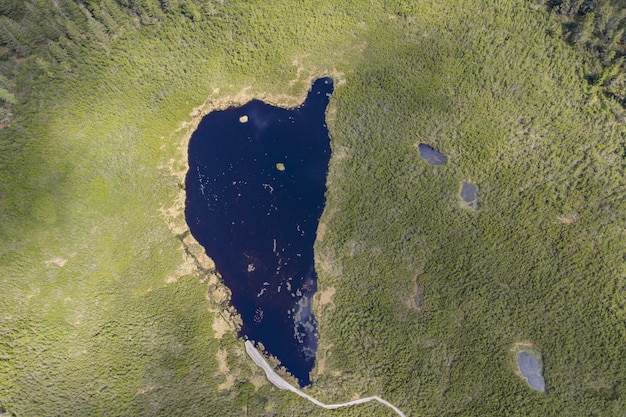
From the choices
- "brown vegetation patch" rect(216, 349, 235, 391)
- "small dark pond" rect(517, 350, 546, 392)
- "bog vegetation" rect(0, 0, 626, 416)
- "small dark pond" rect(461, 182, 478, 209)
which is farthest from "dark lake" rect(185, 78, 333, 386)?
"small dark pond" rect(517, 350, 546, 392)

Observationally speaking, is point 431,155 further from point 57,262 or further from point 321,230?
point 57,262

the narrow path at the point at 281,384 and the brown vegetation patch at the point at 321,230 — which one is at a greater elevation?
the brown vegetation patch at the point at 321,230

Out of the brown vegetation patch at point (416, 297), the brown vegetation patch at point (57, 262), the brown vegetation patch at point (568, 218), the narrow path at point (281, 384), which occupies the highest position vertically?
the brown vegetation patch at point (568, 218)

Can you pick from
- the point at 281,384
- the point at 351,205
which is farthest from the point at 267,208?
the point at 281,384

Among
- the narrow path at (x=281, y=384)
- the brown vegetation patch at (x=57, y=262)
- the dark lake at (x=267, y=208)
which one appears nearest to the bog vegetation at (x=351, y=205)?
the brown vegetation patch at (x=57, y=262)

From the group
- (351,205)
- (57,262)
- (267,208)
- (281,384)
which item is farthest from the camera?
(267,208)

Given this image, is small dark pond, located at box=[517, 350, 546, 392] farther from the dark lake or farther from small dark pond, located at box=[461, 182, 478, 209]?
the dark lake

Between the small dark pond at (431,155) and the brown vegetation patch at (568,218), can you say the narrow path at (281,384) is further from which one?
the brown vegetation patch at (568,218)
